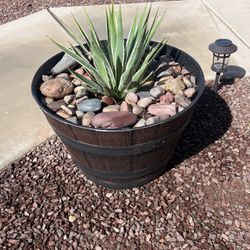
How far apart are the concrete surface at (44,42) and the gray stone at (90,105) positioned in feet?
2.81

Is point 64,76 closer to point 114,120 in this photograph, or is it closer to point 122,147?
point 114,120

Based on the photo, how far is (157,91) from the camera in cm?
275

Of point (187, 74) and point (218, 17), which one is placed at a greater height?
point (187, 74)

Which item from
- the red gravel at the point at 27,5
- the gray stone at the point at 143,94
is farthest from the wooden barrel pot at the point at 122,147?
the red gravel at the point at 27,5

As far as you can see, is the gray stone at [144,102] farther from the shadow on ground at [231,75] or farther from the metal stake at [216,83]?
the shadow on ground at [231,75]

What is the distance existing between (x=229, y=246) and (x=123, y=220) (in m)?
0.72

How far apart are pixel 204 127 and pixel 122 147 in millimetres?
1272

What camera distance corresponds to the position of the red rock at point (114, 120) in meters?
2.40

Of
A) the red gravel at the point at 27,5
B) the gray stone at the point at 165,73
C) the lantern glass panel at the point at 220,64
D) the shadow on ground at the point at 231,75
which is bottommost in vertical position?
the shadow on ground at the point at 231,75

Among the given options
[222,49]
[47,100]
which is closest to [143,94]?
[47,100]

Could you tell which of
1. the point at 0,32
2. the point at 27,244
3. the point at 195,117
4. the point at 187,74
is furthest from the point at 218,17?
the point at 27,244

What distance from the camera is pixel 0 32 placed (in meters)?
5.11

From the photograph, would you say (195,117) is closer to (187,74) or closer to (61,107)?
(187,74)

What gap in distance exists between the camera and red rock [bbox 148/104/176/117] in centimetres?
253
